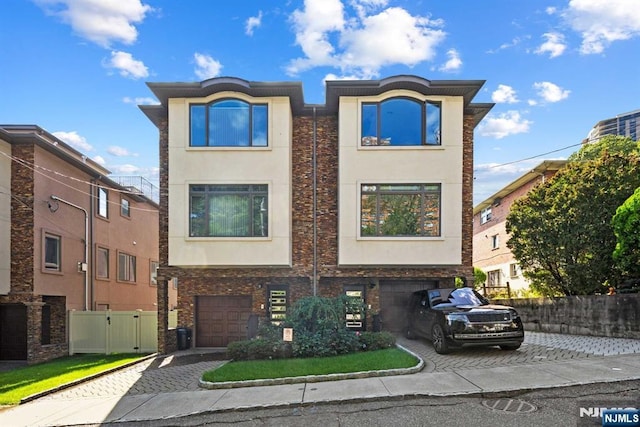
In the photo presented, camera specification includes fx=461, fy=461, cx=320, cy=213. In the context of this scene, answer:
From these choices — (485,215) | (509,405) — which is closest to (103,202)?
(509,405)

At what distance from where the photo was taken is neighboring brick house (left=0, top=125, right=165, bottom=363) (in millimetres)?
14977

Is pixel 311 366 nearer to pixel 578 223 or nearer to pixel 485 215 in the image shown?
pixel 578 223

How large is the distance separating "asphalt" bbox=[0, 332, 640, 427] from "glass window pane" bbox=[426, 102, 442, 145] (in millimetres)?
6331

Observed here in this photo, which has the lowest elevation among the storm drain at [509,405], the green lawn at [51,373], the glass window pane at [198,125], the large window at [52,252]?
the green lawn at [51,373]

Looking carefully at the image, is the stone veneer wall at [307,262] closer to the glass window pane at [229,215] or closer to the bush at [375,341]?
the glass window pane at [229,215]

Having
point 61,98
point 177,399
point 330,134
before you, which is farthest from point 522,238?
point 61,98

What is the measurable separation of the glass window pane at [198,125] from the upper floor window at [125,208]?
9.17 m

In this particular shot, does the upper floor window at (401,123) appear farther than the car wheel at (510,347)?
Yes

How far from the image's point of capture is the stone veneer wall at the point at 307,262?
14312 mm

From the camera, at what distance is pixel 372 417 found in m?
6.78

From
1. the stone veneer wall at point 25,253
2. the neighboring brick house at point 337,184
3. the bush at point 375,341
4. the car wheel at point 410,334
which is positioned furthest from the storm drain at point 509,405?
the stone veneer wall at point 25,253

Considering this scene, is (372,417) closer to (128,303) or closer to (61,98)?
(61,98)

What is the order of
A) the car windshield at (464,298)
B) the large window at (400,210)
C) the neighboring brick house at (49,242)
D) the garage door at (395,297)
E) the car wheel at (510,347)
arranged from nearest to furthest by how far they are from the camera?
the car wheel at (510,347), the car windshield at (464,298), the large window at (400,210), the neighboring brick house at (49,242), the garage door at (395,297)

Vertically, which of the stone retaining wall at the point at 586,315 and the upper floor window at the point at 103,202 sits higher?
the upper floor window at the point at 103,202
